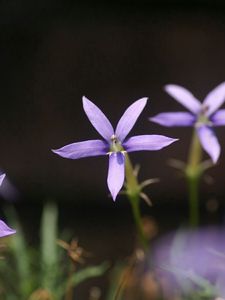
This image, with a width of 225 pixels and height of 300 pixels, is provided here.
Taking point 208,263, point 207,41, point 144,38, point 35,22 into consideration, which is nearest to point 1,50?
point 35,22

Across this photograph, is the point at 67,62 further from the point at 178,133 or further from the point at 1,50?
the point at 178,133

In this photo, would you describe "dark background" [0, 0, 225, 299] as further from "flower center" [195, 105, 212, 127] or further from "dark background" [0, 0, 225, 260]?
"flower center" [195, 105, 212, 127]

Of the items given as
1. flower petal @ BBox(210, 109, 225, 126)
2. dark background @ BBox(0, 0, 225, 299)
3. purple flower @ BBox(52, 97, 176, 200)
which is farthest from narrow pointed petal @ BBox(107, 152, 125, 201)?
dark background @ BBox(0, 0, 225, 299)

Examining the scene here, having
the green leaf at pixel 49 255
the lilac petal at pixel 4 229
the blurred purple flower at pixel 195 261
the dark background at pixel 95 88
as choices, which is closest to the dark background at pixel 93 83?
the dark background at pixel 95 88

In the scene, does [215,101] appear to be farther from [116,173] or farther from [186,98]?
[116,173]

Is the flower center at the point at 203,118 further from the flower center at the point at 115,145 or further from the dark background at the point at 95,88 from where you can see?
the dark background at the point at 95,88
